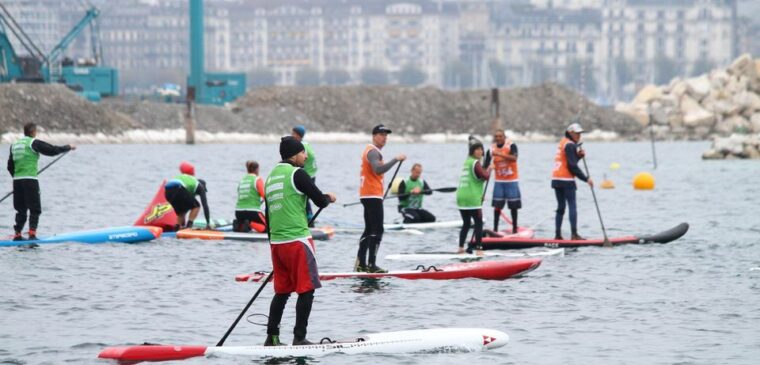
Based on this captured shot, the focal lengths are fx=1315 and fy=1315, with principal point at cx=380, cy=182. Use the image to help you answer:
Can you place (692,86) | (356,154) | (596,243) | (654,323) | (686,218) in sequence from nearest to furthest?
(654,323) < (596,243) < (686,218) < (356,154) < (692,86)

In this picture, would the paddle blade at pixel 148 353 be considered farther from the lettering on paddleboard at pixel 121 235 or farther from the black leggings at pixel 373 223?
the lettering on paddleboard at pixel 121 235

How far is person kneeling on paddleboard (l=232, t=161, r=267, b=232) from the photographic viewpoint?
2377 centimetres

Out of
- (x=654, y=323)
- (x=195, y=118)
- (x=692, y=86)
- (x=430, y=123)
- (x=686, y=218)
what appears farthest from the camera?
(x=692, y=86)

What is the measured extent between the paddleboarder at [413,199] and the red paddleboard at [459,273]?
22.9 ft

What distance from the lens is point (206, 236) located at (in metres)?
24.5

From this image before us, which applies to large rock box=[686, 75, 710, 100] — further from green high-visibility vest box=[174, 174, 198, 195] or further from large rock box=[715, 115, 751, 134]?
green high-visibility vest box=[174, 174, 198, 195]

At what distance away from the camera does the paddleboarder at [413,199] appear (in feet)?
87.8

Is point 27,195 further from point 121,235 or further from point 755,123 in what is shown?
point 755,123

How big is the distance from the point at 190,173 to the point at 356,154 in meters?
57.5

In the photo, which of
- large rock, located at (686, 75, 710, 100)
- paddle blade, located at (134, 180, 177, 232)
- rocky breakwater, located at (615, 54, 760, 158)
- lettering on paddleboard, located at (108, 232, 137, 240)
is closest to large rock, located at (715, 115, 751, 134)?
rocky breakwater, located at (615, 54, 760, 158)

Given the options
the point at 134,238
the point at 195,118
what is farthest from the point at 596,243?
the point at 195,118

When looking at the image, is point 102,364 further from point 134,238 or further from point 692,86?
point 692,86

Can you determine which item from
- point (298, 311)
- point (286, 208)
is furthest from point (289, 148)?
point (298, 311)

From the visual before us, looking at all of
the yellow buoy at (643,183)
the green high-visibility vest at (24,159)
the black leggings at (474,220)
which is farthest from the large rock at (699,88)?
the green high-visibility vest at (24,159)
